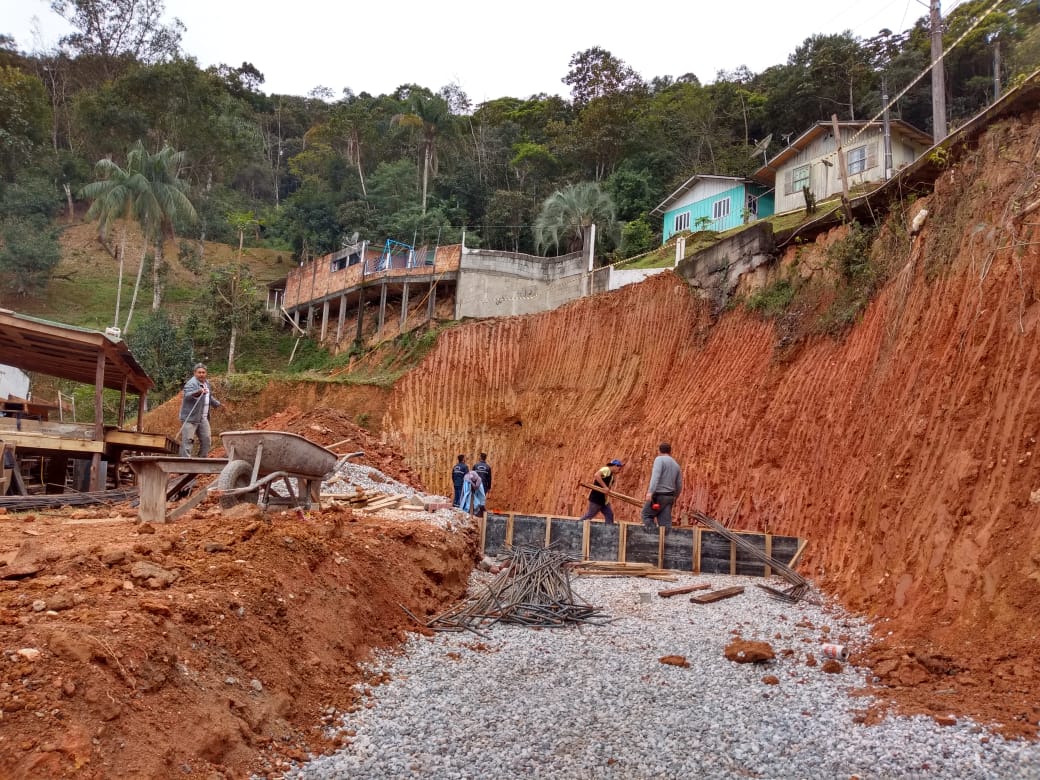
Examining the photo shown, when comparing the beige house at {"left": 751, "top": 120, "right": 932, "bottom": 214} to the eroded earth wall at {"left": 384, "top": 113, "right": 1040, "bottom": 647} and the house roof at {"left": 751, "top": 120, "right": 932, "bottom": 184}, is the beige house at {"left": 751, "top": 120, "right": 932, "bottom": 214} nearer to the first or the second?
the house roof at {"left": 751, "top": 120, "right": 932, "bottom": 184}

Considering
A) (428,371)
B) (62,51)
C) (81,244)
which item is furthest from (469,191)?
(62,51)

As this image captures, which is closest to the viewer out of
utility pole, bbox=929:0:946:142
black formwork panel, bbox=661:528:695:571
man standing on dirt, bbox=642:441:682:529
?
black formwork panel, bbox=661:528:695:571

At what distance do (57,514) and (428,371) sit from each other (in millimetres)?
15925

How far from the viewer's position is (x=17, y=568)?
468 cm

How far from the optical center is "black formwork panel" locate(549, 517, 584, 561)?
11.8m

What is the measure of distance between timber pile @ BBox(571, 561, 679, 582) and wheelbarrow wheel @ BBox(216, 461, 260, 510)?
16.0 ft

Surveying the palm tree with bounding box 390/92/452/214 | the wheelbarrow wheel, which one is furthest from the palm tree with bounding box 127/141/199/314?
the wheelbarrow wheel

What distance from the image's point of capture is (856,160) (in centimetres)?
2895

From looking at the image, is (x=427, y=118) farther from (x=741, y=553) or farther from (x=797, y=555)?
(x=797, y=555)

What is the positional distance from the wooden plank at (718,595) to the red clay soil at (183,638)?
3.46 m

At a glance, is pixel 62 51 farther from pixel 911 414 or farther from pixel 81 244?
pixel 911 414

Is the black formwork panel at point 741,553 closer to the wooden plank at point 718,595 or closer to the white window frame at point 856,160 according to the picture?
the wooden plank at point 718,595

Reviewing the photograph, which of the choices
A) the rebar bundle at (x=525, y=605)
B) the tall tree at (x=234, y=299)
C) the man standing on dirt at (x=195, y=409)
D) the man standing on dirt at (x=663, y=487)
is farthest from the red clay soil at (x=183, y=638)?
the tall tree at (x=234, y=299)

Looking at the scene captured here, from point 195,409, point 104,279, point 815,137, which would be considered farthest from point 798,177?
A: point 104,279
